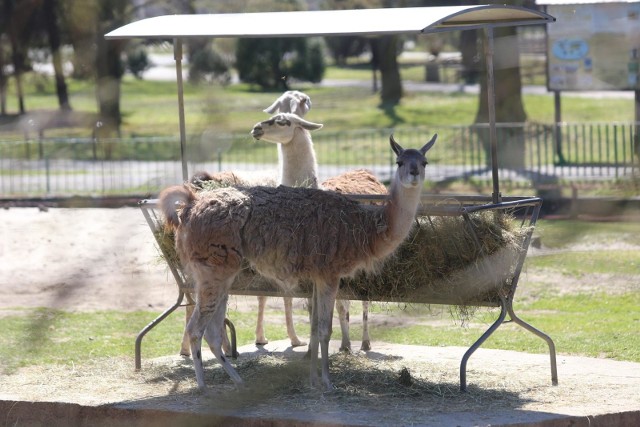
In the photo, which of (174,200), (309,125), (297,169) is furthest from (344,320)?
(174,200)

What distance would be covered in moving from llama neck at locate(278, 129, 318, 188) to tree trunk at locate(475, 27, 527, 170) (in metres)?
7.78

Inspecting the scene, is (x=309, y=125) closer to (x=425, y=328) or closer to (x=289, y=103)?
(x=289, y=103)

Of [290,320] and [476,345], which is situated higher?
[476,345]

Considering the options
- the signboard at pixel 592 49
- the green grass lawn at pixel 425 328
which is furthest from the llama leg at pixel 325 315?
the signboard at pixel 592 49

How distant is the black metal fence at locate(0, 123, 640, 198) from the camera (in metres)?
17.3

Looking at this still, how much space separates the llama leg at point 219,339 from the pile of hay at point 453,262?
950 mm

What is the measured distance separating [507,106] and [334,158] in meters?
3.61

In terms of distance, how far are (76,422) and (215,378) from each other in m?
1.01

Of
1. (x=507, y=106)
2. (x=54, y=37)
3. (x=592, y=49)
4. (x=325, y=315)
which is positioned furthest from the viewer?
(x=507, y=106)

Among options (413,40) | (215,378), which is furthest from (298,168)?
(413,40)

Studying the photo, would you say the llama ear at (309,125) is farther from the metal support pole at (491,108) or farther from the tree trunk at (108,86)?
the tree trunk at (108,86)

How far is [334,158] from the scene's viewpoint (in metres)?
20.0

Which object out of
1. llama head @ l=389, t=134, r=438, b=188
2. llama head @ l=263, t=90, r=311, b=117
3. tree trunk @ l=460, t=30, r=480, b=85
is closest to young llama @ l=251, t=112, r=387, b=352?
llama head @ l=263, t=90, r=311, b=117

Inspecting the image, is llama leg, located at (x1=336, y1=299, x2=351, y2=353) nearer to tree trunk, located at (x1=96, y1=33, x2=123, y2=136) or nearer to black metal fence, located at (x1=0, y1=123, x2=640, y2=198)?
black metal fence, located at (x1=0, y1=123, x2=640, y2=198)
